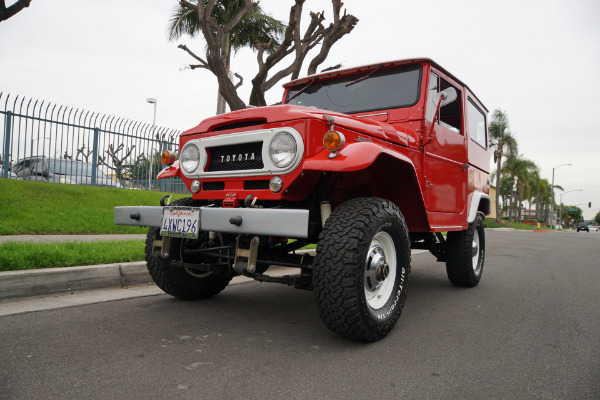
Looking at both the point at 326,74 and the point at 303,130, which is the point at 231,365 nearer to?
the point at 303,130

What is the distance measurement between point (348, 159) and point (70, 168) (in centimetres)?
903

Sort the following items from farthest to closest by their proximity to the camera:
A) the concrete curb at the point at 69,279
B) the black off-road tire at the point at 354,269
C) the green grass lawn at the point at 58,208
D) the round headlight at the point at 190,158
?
the green grass lawn at the point at 58,208 < the concrete curb at the point at 69,279 < the round headlight at the point at 190,158 < the black off-road tire at the point at 354,269

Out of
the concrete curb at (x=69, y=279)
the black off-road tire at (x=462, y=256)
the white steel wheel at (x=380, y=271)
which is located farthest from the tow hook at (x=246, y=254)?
the black off-road tire at (x=462, y=256)

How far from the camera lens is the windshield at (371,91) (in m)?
4.12

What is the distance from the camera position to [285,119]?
9.96 ft

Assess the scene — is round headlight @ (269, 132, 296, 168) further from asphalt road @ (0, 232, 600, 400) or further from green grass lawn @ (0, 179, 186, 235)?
green grass lawn @ (0, 179, 186, 235)

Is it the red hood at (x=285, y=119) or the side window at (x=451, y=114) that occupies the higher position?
the side window at (x=451, y=114)

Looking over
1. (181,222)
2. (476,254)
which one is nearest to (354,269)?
(181,222)

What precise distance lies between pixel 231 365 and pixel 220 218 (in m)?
0.91

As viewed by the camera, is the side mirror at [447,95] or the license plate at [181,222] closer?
the license plate at [181,222]

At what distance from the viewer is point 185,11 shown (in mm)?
16250

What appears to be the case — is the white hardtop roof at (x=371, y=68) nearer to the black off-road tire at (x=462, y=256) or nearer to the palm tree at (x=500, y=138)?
the black off-road tire at (x=462, y=256)

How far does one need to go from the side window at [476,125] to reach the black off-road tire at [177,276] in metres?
3.35

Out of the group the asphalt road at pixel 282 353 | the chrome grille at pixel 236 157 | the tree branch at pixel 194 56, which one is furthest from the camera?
the tree branch at pixel 194 56
